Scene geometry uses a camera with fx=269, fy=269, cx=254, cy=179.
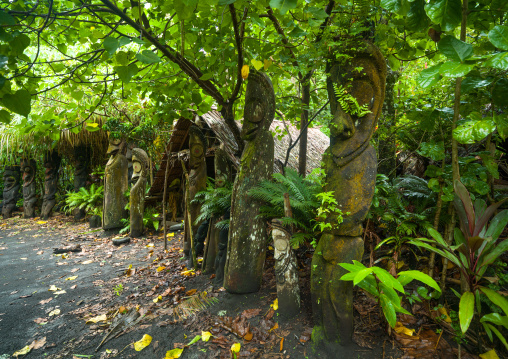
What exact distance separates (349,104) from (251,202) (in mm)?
1472

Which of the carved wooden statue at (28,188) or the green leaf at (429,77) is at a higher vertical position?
the green leaf at (429,77)

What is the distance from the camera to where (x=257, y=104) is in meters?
2.99

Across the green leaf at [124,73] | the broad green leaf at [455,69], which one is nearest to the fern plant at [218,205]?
the green leaf at [124,73]

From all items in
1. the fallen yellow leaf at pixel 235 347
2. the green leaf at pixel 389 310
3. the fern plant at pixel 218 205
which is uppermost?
the fern plant at pixel 218 205

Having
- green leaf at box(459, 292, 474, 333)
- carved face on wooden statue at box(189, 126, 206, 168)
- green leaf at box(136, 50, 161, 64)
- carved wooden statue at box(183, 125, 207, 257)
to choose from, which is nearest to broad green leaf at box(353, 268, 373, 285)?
green leaf at box(459, 292, 474, 333)

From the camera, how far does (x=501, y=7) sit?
5.39 feet

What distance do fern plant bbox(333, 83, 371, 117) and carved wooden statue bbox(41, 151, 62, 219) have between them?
36.3 ft

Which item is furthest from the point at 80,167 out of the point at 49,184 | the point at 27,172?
the point at 27,172

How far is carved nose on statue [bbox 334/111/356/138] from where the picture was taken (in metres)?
2.10

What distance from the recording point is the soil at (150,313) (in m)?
2.29

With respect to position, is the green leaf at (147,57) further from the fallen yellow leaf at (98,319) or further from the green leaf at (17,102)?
the fallen yellow leaf at (98,319)

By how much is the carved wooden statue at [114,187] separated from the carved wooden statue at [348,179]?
6582 mm

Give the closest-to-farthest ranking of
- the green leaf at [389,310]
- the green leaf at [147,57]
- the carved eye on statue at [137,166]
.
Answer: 1. the green leaf at [147,57]
2. the green leaf at [389,310]
3. the carved eye on statue at [137,166]

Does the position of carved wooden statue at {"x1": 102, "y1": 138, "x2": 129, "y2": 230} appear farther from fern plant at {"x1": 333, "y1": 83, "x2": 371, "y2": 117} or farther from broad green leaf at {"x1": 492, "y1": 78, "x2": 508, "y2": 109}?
broad green leaf at {"x1": 492, "y1": 78, "x2": 508, "y2": 109}
